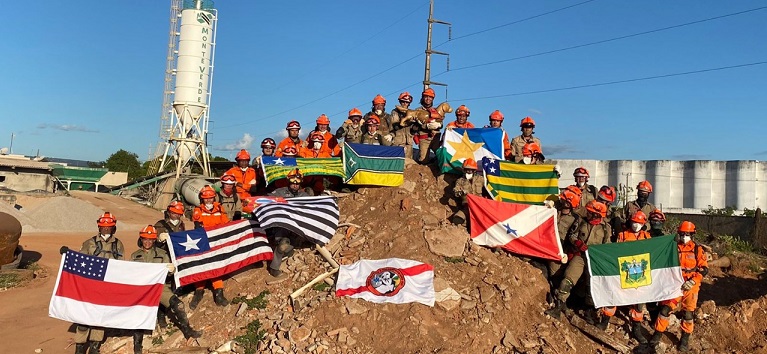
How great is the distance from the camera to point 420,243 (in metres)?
11.2

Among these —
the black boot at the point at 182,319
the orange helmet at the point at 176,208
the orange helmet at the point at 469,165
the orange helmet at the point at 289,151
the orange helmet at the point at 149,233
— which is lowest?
the black boot at the point at 182,319

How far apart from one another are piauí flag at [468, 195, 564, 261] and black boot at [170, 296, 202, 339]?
573cm

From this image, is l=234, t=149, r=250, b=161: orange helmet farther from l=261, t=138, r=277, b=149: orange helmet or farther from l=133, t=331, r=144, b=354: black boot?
l=133, t=331, r=144, b=354: black boot

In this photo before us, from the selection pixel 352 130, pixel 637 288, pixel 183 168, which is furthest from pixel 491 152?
pixel 183 168

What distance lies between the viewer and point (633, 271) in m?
10.4

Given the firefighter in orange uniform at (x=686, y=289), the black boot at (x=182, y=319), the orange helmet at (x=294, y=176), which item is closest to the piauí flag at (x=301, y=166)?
the orange helmet at (x=294, y=176)

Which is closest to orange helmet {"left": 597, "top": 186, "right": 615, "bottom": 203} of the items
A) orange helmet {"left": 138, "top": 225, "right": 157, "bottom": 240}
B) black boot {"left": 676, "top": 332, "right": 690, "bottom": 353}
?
black boot {"left": 676, "top": 332, "right": 690, "bottom": 353}

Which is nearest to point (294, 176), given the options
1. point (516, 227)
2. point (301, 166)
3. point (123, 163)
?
point (301, 166)

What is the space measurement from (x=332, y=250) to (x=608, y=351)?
5568 millimetres

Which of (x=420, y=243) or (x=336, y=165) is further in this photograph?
(x=336, y=165)

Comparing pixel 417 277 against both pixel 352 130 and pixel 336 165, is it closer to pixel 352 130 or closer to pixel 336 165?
pixel 336 165

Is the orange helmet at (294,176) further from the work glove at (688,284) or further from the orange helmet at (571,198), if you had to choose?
the work glove at (688,284)

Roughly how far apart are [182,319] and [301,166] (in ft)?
15.5

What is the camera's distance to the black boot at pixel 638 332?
10.1 meters
